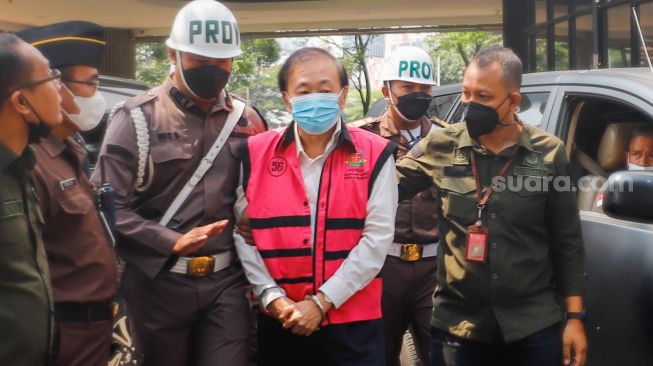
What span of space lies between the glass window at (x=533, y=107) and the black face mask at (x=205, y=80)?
1.54 metres

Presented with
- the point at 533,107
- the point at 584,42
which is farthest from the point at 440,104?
the point at 584,42

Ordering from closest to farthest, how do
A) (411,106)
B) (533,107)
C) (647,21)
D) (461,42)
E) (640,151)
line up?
1. (640,151)
2. (533,107)
3. (411,106)
4. (647,21)
5. (461,42)

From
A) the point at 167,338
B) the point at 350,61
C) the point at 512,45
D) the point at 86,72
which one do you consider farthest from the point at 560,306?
the point at 350,61

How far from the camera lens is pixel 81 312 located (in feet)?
10.3

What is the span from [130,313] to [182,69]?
0.99m

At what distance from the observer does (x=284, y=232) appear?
3.40m

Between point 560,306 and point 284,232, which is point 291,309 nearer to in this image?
point 284,232

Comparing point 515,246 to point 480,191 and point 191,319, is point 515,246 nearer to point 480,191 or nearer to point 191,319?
point 480,191

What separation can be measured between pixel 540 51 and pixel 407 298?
32.7 ft

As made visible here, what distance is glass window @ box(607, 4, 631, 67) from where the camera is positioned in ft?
33.9

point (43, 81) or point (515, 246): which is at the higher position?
point (43, 81)

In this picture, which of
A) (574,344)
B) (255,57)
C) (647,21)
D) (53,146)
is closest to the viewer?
(53,146)

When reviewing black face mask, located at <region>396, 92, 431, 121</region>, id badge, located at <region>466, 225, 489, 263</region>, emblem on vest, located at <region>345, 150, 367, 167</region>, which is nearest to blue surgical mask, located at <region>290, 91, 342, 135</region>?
emblem on vest, located at <region>345, 150, 367, 167</region>

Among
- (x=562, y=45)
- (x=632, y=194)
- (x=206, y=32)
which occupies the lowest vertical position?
(x=632, y=194)
